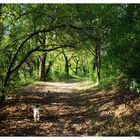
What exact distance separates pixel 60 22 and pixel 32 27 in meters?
1.36

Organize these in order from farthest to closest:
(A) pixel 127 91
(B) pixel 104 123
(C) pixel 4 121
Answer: (A) pixel 127 91 → (C) pixel 4 121 → (B) pixel 104 123

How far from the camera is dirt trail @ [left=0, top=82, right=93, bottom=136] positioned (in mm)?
12989

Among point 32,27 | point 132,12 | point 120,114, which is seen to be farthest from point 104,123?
point 32,27

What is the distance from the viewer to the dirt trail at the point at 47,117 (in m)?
13.0

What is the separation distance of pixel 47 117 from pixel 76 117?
53.0 inches

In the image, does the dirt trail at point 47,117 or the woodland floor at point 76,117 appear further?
the dirt trail at point 47,117

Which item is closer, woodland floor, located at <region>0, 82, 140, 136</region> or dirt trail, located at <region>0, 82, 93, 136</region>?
woodland floor, located at <region>0, 82, 140, 136</region>

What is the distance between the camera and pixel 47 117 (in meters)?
15.5

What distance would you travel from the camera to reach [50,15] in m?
15.3

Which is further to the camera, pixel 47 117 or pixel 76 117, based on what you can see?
pixel 47 117

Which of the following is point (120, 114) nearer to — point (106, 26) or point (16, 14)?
point (106, 26)

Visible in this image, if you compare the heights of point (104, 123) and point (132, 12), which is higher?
point (132, 12)

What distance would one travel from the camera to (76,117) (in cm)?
1505

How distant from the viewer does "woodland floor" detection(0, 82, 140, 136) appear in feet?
40.4
